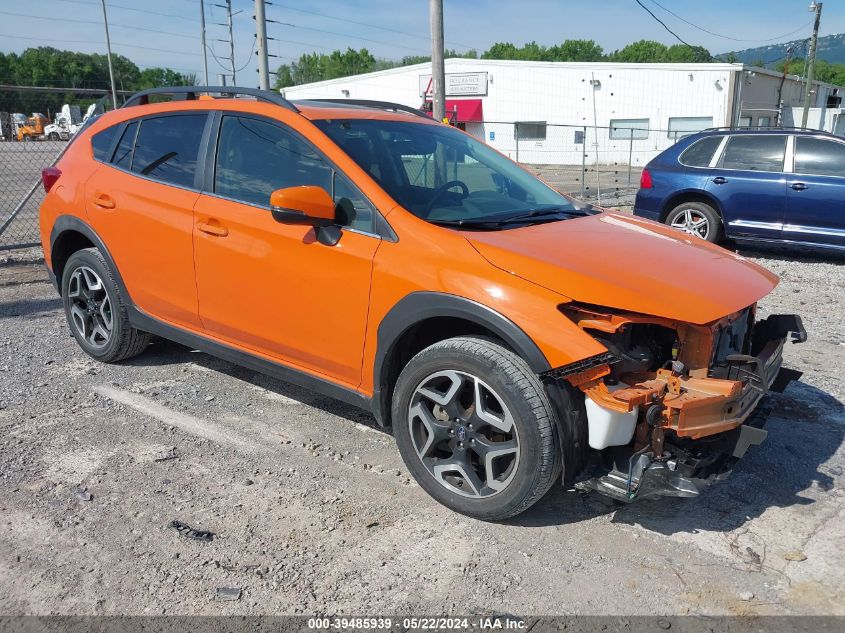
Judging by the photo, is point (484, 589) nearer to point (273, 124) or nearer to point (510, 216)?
point (510, 216)

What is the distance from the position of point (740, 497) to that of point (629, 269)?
4.21ft

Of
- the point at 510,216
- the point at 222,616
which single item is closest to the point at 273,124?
the point at 510,216

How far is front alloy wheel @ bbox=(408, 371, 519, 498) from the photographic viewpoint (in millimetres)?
2959

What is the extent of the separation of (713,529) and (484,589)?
1.13m

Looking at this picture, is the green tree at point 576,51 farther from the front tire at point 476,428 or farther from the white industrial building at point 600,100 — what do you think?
the front tire at point 476,428

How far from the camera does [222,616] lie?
252cm

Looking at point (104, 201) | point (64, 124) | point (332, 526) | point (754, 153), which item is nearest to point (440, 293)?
point (332, 526)

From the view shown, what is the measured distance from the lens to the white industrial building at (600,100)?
3547 centimetres

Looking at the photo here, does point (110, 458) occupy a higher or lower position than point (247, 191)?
lower

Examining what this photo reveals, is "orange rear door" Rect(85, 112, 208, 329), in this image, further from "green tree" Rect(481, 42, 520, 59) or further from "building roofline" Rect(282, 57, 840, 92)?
"green tree" Rect(481, 42, 520, 59)

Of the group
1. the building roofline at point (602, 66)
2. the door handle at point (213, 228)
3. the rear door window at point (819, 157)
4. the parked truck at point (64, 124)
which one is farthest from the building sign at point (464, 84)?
the door handle at point (213, 228)

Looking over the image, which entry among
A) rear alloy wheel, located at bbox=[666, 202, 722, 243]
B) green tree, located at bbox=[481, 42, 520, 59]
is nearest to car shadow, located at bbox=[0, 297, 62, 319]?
rear alloy wheel, located at bbox=[666, 202, 722, 243]

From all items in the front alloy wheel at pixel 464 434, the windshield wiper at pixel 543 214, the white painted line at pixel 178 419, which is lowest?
the white painted line at pixel 178 419

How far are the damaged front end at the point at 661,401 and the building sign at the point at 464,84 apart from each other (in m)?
40.0
